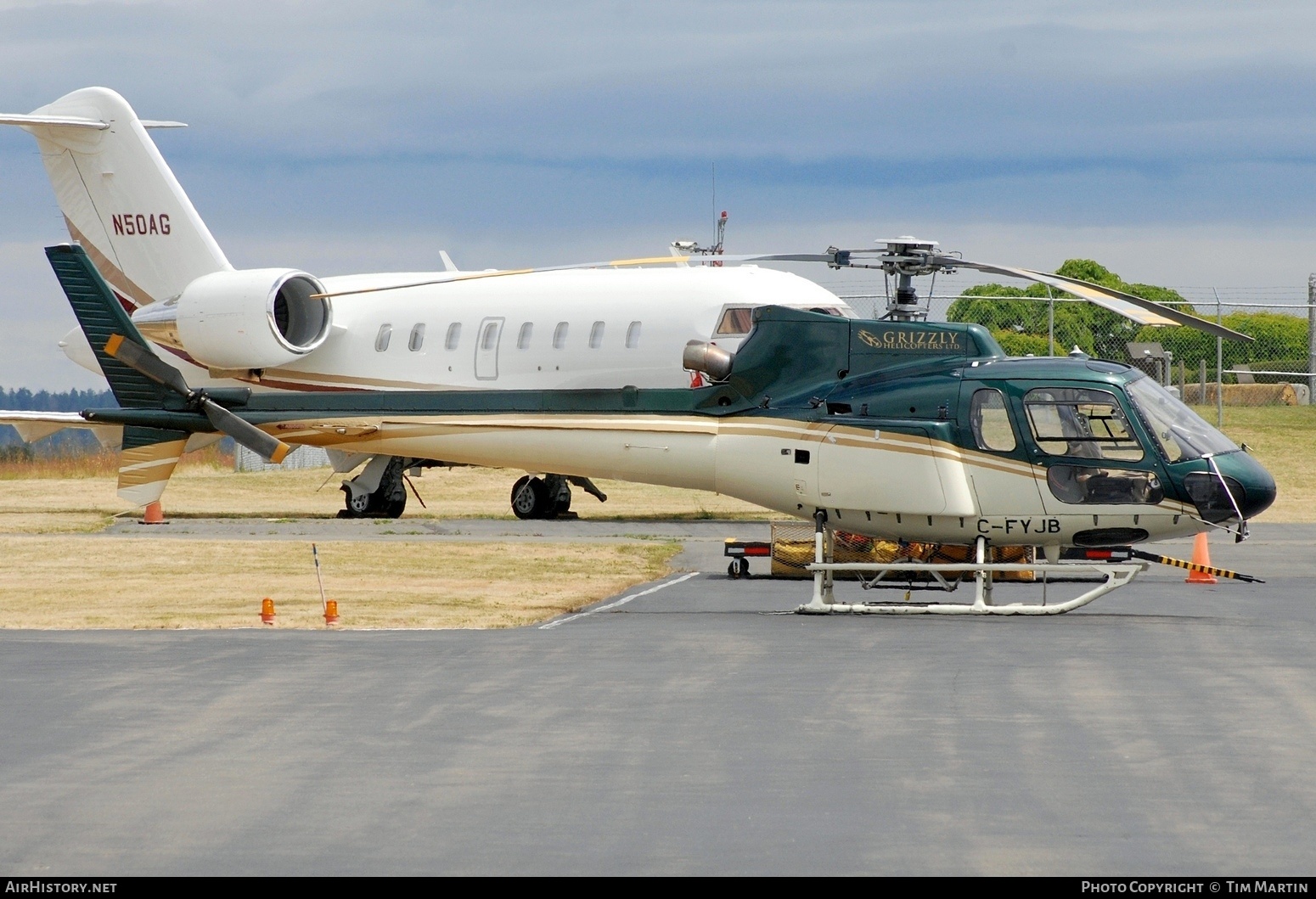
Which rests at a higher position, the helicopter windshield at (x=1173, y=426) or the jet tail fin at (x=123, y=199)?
the jet tail fin at (x=123, y=199)

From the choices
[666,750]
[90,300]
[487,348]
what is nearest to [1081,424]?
[666,750]

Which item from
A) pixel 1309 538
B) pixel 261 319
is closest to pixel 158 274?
pixel 261 319

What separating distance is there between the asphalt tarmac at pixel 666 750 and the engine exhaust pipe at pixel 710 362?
3.77m

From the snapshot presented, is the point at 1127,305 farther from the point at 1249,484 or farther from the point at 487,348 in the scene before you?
the point at 487,348

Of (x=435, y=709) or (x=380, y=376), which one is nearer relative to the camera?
(x=435, y=709)

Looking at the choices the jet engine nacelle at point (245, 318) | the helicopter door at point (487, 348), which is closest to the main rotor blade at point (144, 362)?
the jet engine nacelle at point (245, 318)

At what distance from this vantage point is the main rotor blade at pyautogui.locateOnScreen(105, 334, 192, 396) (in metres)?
23.1

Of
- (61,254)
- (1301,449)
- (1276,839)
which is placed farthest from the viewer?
(1301,449)

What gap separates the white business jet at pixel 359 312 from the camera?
25.0 m

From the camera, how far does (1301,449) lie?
3822cm

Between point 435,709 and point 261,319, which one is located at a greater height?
point 261,319

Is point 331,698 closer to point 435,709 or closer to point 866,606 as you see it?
point 435,709

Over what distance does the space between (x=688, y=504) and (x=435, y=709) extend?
2306cm

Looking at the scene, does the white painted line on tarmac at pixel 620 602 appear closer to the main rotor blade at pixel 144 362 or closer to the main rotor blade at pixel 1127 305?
the main rotor blade at pixel 1127 305
